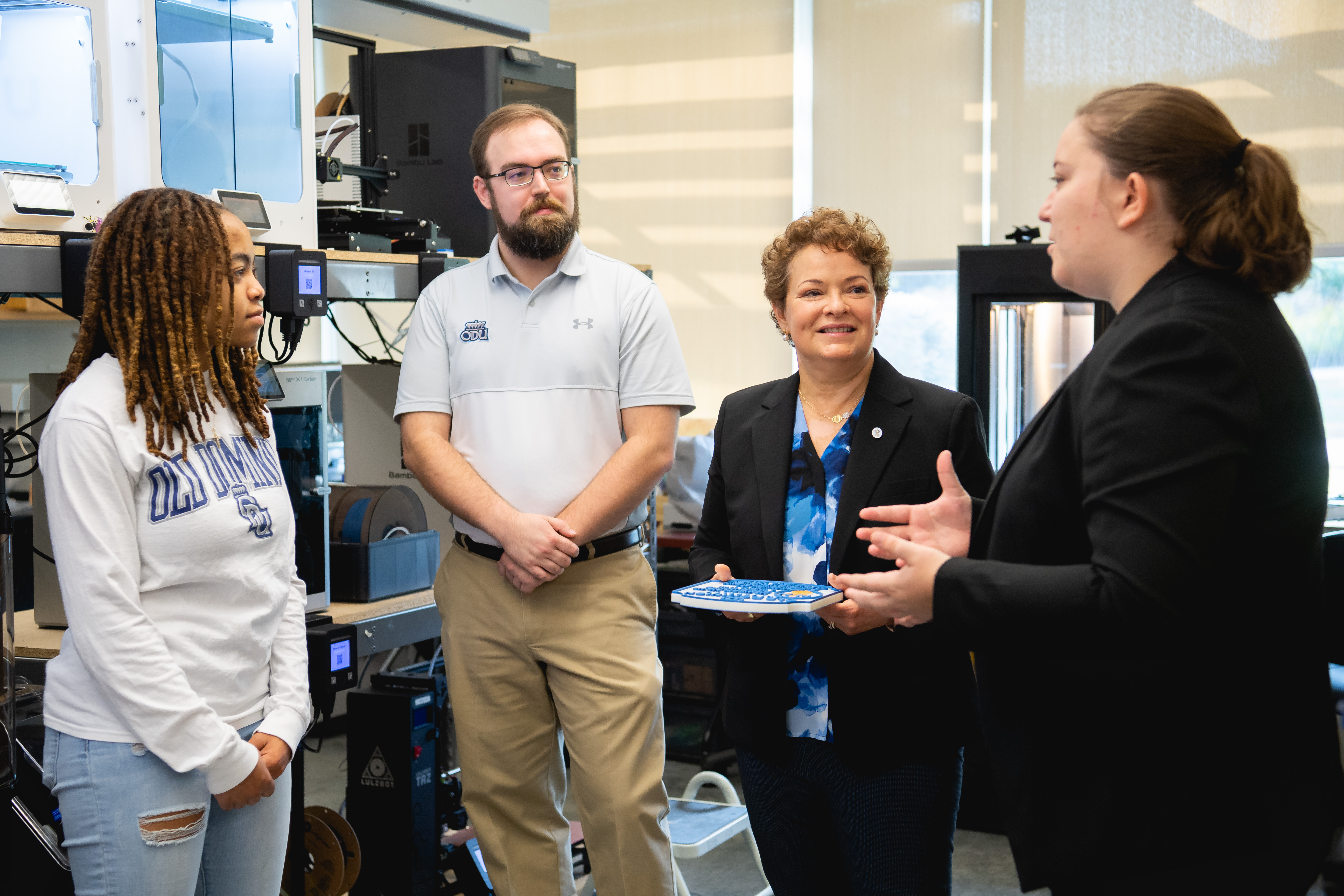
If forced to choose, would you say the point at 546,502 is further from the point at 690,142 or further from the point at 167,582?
the point at 690,142

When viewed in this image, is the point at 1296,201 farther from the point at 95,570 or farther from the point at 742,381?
the point at 742,381

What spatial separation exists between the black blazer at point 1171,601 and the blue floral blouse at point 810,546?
535 mm

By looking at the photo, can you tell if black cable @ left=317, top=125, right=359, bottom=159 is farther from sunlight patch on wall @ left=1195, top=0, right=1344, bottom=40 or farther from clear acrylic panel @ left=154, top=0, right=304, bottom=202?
sunlight patch on wall @ left=1195, top=0, right=1344, bottom=40

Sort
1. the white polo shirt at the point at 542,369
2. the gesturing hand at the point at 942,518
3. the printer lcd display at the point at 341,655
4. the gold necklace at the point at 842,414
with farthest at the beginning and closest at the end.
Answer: the printer lcd display at the point at 341,655 < the white polo shirt at the point at 542,369 < the gold necklace at the point at 842,414 < the gesturing hand at the point at 942,518

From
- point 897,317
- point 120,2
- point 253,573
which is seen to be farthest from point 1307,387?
point 897,317

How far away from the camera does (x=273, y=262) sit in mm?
2115

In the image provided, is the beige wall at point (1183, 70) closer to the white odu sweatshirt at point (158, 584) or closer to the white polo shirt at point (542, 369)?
the white polo shirt at point (542, 369)

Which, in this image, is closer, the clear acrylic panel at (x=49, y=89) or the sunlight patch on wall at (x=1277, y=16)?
the clear acrylic panel at (x=49, y=89)

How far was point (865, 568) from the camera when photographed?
5.18ft

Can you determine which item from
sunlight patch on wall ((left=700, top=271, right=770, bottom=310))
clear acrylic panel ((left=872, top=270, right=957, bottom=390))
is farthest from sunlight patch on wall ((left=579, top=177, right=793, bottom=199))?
clear acrylic panel ((left=872, top=270, right=957, bottom=390))

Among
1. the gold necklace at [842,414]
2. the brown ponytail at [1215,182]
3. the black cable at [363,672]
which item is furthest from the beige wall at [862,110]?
the brown ponytail at [1215,182]

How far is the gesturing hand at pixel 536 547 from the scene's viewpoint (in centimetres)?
187

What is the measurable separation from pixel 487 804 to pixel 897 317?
316 centimetres

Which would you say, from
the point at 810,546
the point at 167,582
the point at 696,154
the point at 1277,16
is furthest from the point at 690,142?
the point at 167,582
